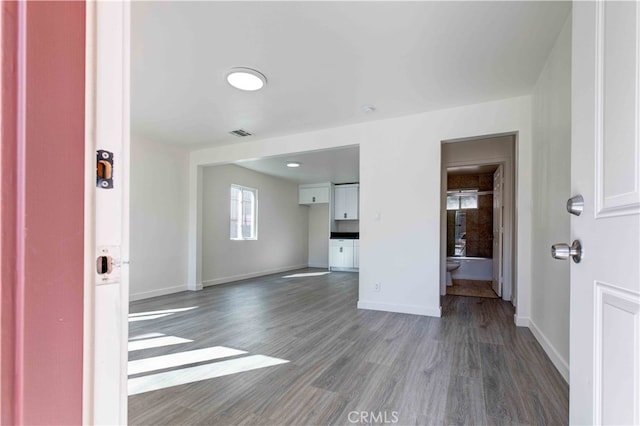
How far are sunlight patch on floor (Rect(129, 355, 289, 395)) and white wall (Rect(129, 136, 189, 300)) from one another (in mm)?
2605

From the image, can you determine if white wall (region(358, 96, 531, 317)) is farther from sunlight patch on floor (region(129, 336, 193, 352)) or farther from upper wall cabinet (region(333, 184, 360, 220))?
upper wall cabinet (region(333, 184, 360, 220))

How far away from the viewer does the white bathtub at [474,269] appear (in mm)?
6375

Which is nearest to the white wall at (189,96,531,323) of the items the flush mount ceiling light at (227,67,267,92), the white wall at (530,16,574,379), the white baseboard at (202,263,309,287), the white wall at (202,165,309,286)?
the white wall at (530,16,574,379)

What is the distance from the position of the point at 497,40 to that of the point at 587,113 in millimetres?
1783

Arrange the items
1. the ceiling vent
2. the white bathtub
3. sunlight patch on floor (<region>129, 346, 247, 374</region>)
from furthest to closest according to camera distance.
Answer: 1. the white bathtub
2. the ceiling vent
3. sunlight patch on floor (<region>129, 346, 247, 374</region>)

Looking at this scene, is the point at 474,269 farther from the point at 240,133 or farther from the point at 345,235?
the point at 240,133

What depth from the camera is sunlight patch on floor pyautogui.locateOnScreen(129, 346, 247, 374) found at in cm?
216

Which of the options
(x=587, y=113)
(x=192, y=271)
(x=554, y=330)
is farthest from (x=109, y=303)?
(x=192, y=271)

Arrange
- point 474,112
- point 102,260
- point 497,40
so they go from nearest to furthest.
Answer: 1. point 102,260
2. point 497,40
3. point 474,112

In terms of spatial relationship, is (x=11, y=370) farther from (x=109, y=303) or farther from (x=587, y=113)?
(x=587, y=113)

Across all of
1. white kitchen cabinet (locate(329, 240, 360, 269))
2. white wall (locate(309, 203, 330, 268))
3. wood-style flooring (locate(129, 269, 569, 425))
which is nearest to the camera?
wood-style flooring (locate(129, 269, 569, 425))

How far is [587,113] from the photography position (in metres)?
0.74

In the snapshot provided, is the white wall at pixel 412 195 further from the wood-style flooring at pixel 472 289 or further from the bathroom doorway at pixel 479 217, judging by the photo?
the wood-style flooring at pixel 472 289

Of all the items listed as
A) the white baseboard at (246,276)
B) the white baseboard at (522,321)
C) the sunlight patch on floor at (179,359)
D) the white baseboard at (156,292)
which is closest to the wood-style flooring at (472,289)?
the white baseboard at (522,321)
